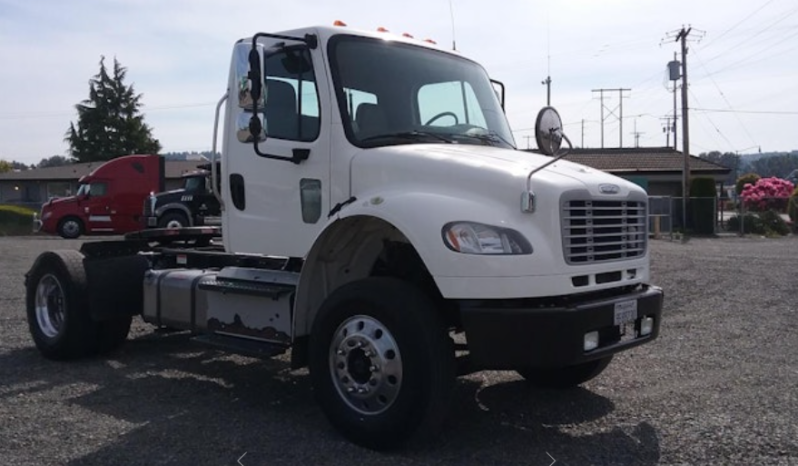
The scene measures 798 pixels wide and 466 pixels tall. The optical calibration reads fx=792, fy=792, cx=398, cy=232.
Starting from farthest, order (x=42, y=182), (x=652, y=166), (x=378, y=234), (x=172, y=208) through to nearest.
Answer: (x=42, y=182) → (x=652, y=166) → (x=172, y=208) → (x=378, y=234)

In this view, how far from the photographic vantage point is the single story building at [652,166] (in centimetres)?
4684

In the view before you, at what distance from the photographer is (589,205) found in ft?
16.5

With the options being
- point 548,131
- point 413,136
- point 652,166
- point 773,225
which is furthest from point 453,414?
point 652,166

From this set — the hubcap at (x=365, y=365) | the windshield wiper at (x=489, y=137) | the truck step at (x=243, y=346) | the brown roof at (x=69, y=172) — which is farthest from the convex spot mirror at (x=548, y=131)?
the brown roof at (x=69, y=172)

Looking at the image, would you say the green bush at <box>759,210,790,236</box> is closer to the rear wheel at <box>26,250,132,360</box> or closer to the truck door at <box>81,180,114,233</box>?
the truck door at <box>81,180,114,233</box>

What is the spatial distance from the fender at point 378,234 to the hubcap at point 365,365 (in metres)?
0.57

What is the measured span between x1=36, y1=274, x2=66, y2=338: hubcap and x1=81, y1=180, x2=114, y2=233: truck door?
21.6 metres

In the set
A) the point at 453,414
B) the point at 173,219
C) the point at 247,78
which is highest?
the point at 247,78

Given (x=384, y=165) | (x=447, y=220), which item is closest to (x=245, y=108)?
(x=384, y=165)

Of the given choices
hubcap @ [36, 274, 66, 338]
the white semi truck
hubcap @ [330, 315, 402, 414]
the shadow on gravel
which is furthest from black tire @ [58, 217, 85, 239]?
hubcap @ [330, 315, 402, 414]

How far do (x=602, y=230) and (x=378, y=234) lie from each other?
60.4 inches

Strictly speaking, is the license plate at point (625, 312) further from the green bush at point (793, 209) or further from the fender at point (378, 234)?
the green bush at point (793, 209)

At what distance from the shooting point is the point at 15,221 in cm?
3622

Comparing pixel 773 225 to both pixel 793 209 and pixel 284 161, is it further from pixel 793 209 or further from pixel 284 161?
pixel 284 161
